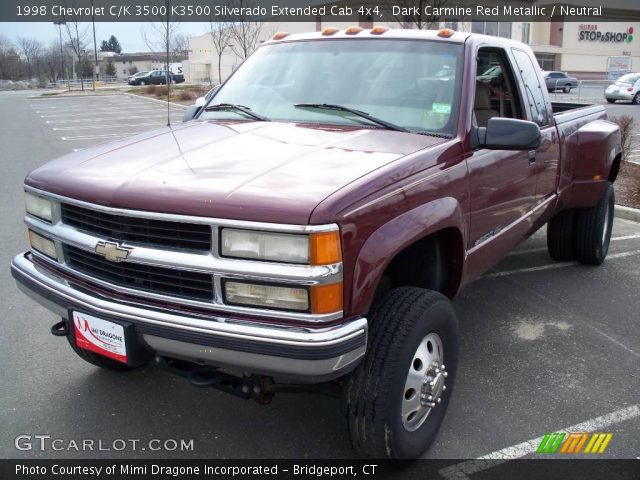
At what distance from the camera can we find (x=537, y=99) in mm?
4504

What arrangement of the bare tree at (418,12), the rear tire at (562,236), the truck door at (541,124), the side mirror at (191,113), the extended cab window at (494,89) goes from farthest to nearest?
the bare tree at (418,12) < the rear tire at (562,236) < the truck door at (541,124) < the side mirror at (191,113) < the extended cab window at (494,89)

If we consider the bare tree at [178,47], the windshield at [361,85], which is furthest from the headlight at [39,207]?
the bare tree at [178,47]

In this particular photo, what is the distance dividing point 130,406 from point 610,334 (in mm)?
3251

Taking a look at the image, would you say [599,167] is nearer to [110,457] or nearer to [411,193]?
[411,193]

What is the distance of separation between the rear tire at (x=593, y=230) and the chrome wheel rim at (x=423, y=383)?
3.24m

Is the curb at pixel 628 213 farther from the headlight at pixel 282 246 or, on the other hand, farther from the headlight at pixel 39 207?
the headlight at pixel 39 207

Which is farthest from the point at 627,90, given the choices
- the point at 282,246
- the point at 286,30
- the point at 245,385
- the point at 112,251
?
the point at 286,30

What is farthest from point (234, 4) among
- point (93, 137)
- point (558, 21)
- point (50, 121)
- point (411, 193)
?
point (558, 21)

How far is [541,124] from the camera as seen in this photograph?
4.43 metres

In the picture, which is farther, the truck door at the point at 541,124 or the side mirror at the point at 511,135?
the truck door at the point at 541,124

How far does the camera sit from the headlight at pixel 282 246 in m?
2.23

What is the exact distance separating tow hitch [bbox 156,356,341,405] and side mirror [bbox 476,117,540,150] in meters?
1.51

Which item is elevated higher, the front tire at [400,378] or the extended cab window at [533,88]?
the extended cab window at [533,88]
